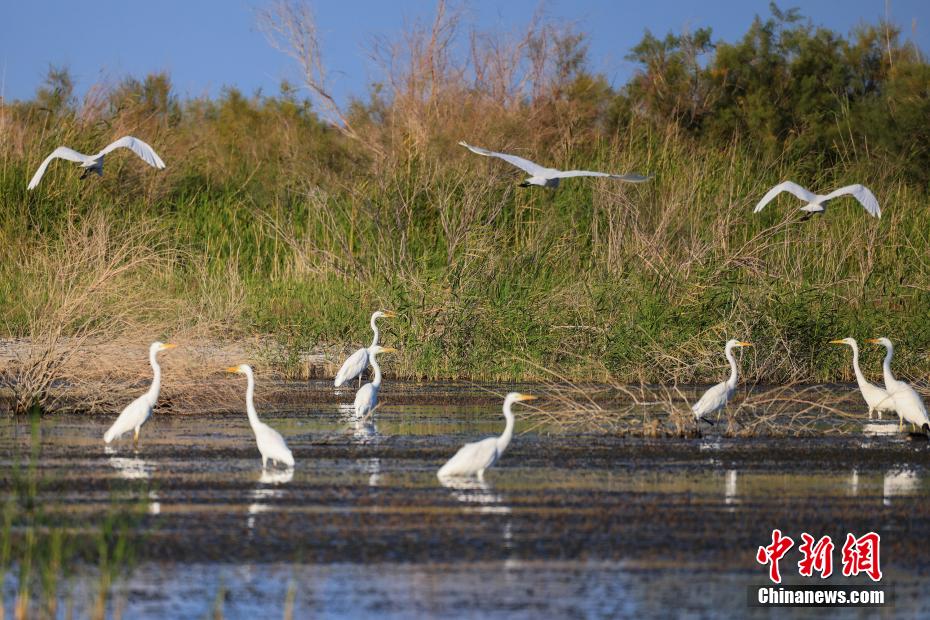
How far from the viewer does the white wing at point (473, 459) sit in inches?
363

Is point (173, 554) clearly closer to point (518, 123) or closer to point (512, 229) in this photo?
point (512, 229)

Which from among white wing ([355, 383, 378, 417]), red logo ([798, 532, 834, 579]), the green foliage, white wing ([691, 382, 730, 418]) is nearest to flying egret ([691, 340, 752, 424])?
white wing ([691, 382, 730, 418])

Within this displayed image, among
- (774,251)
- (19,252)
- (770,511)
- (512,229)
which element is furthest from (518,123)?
(770,511)

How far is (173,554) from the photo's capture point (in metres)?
7.07

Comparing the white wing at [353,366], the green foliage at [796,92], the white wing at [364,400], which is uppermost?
the green foliage at [796,92]

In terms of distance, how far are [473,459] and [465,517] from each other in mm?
1219

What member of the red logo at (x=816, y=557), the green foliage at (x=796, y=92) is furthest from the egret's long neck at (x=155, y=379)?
the green foliage at (x=796, y=92)

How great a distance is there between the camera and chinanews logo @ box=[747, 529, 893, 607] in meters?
6.42

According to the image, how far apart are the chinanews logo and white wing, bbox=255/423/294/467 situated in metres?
3.37

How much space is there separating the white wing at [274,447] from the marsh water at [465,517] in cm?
13

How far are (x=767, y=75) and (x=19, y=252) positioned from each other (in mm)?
17180

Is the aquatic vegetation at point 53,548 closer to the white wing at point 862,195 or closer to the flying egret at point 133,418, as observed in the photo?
the flying egret at point 133,418

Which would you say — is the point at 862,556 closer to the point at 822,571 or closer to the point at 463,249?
the point at 822,571

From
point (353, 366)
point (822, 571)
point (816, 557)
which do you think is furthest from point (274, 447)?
point (353, 366)
